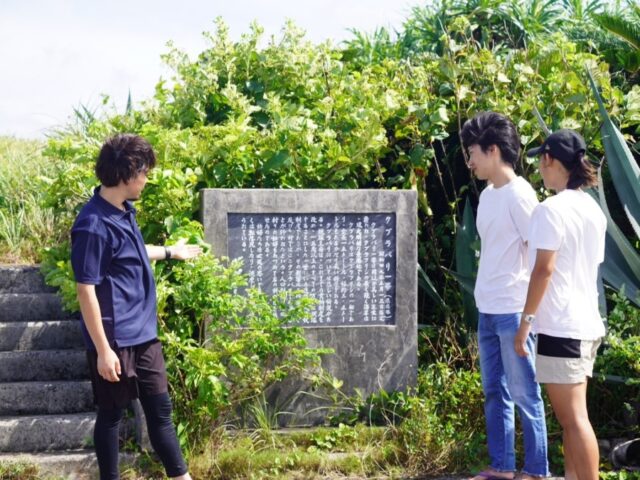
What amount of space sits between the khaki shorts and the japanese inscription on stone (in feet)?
6.47

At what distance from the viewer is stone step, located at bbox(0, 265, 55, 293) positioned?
670 centimetres

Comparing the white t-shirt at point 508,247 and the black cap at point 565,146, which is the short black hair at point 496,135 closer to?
the white t-shirt at point 508,247

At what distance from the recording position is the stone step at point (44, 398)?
18.3 ft

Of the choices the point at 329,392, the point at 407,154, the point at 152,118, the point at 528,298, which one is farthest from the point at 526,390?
the point at 152,118

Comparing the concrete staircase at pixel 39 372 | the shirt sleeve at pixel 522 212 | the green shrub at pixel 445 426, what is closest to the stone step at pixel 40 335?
the concrete staircase at pixel 39 372

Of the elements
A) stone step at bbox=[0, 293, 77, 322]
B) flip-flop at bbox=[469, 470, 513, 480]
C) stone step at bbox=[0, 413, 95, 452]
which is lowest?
flip-flop at bbox=[469, 470, 513, 480]

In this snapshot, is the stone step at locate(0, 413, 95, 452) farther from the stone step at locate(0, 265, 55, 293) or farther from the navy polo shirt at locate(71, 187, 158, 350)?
the stone step at locate(0, 265, 55, 293)

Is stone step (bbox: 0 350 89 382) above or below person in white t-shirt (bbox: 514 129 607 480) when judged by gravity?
below

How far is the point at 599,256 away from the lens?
13.4 ft

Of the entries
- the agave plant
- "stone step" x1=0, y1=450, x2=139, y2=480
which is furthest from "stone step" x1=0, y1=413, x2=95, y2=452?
the agave plant

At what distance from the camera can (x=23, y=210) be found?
788 cm

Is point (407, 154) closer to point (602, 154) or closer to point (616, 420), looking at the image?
point (602, 154)

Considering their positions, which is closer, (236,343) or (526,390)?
(526,390)

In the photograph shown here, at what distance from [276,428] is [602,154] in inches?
136
